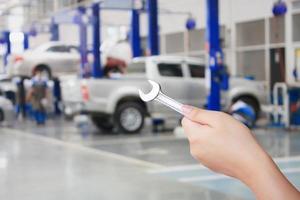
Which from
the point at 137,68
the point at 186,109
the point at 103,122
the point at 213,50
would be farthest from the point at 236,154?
the point at 103,122

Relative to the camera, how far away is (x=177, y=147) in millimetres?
11703

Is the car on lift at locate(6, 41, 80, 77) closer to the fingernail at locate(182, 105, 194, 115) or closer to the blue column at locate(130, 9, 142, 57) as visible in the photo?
the blue column at locate(130, 9, 142, 57)

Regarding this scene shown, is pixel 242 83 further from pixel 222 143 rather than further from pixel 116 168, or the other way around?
pixel 222 143

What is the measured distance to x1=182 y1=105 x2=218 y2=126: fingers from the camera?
3.69 ft

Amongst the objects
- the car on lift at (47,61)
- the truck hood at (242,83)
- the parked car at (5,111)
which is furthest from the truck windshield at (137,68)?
the car on lift at (47,61)

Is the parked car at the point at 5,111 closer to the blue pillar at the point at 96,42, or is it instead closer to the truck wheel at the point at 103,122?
the blue pillar at the point at 96,42

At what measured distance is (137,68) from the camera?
15.3m

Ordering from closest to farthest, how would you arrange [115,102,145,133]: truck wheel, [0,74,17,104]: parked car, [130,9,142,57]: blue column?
1. [115,102,145,133]: truck wheel
2. [130,9,142,57]: blue column
3. [0,74,17,104]: parked car

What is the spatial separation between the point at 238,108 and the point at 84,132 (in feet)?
14.8

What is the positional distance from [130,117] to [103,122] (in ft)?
5.72

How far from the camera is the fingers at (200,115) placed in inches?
44.3

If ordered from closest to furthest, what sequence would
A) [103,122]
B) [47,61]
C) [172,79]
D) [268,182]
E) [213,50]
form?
[268,182] → [213,50] → [172,79] → [103,122] → [47,61]

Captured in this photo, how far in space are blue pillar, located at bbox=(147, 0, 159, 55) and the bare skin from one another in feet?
49.2

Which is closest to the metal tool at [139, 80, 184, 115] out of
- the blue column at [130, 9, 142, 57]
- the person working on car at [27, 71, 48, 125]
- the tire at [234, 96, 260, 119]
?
the tire at [234, 96, 260, 119]
